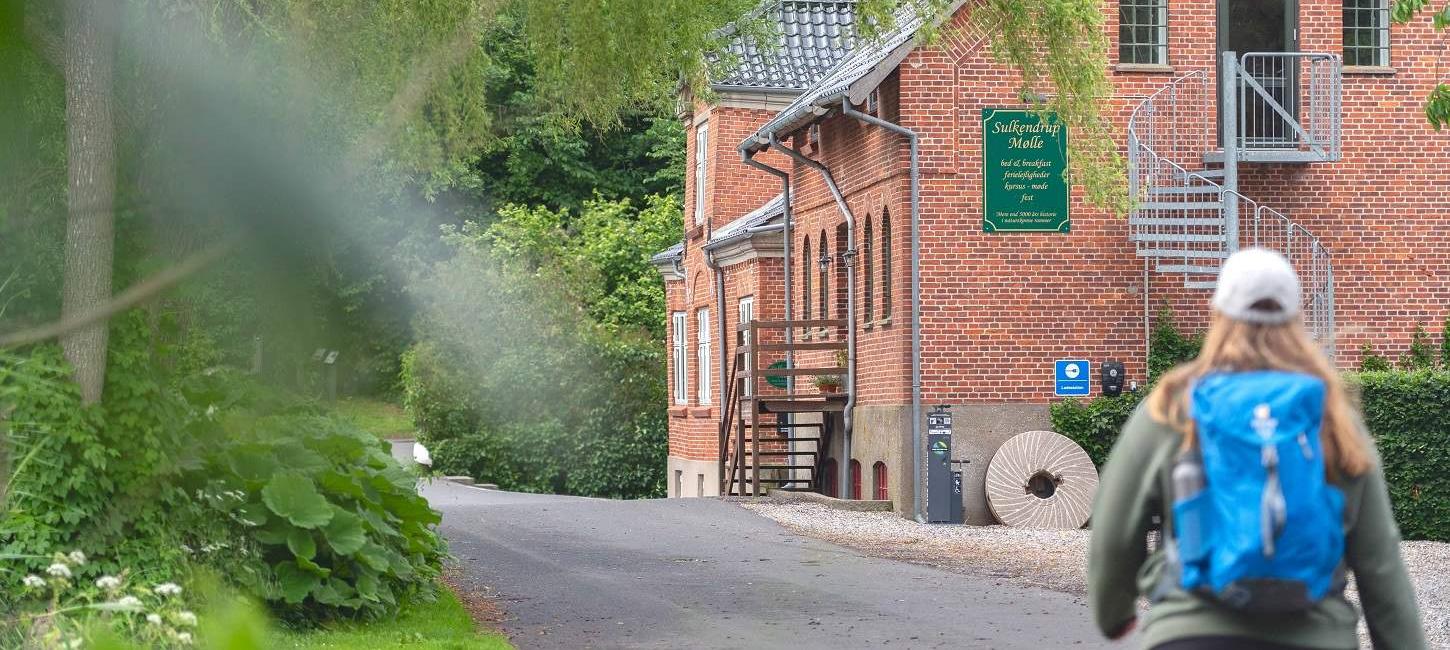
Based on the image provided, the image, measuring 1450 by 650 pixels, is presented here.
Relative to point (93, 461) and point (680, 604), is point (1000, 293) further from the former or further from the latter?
point (93, 461)

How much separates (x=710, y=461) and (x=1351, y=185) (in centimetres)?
1318

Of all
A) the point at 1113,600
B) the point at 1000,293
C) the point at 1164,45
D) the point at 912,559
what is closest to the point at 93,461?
the point at 1113,600

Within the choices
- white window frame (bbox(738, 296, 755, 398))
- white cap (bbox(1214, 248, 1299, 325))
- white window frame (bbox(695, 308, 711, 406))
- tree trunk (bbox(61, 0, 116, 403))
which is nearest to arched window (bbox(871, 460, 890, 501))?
white window frame (bbox(738, 296, 755, 398))

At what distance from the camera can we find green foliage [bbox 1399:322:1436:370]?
21.9 metres

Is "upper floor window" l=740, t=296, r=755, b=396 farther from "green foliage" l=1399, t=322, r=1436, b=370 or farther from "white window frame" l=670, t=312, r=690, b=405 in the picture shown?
"green foliage" l=1399, t=322, r=1436, b=370

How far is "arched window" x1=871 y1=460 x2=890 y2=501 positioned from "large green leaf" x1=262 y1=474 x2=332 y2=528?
13774 mm

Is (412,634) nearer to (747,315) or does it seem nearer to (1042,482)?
(1042,482)

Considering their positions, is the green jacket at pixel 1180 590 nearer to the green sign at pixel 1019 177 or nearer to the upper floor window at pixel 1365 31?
the green sign at pixel 1019 177

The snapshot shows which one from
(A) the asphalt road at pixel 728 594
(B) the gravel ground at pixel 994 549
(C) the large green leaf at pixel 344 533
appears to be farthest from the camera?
(B) the gravel ground at pixel 994 549

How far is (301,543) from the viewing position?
33.5 feet

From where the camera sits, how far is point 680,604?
12.7 metres

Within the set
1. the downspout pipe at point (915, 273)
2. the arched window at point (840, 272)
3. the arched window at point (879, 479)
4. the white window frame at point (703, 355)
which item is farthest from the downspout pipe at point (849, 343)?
the white window frame at point (703, 355)

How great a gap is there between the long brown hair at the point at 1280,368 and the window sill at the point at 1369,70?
66.0 feet

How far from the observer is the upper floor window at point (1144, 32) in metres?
22.2
